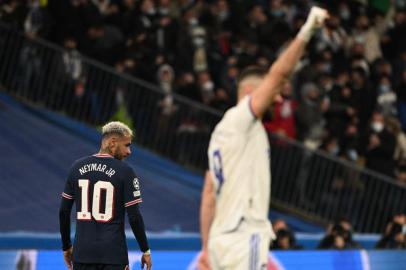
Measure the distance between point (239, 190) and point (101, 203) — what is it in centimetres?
234

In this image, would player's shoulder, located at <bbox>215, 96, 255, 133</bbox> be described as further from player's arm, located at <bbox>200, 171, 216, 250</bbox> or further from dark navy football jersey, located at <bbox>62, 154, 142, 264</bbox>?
dark navy football jersey, located at <bbox>62, 154, 142, 264</bbox>

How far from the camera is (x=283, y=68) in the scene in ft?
16.5

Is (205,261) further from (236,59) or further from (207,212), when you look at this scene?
(236,59)

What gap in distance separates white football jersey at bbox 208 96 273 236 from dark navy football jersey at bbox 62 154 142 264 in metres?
2.18

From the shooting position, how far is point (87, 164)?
24.6 ft

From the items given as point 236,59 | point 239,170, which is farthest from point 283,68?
point 236,59

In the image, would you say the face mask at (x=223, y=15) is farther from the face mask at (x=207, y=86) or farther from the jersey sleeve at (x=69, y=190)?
the jersey sleeve at (x=69, y=190)

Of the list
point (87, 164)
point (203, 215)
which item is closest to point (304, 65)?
point (87, 164)

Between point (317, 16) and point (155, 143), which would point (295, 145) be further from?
point (317, 16)

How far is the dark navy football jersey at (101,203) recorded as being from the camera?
24.5 feet

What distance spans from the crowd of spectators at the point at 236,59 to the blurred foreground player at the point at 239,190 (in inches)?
383

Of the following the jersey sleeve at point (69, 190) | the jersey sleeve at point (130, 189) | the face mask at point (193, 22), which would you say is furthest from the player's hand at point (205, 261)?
the face mask at point (193, 22)

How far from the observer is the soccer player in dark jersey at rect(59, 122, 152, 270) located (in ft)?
24.5

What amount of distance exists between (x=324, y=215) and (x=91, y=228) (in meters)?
8.42
